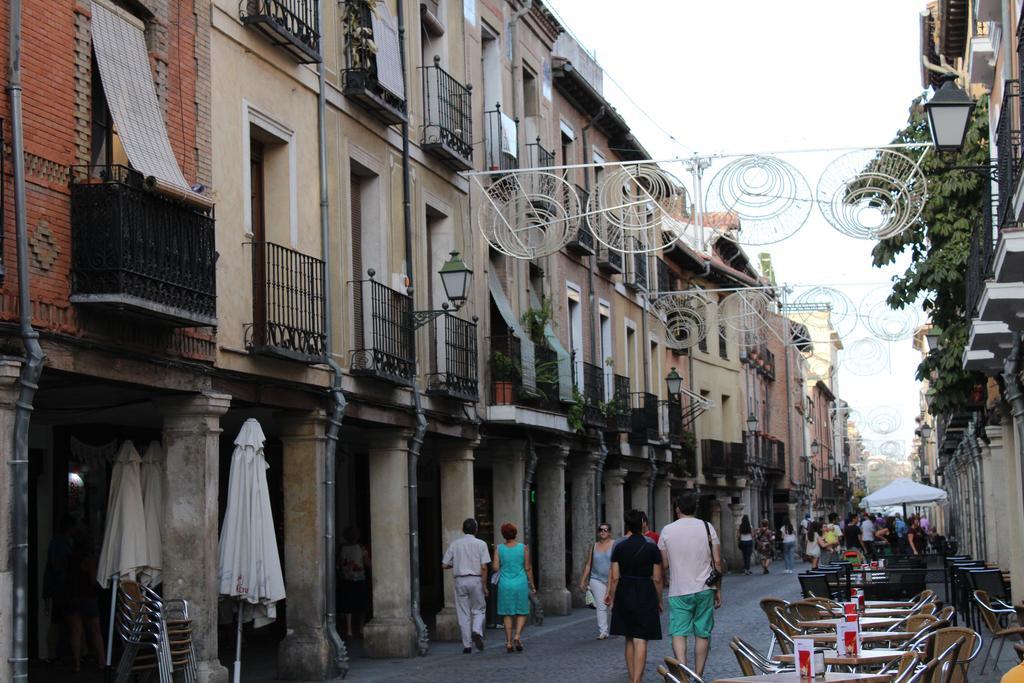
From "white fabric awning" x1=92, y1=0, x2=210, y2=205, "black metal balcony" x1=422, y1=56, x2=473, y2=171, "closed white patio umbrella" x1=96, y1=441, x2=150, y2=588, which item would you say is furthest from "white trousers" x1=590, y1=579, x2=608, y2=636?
"white fabric awning" x1=92, y1=0, x2=210, y2=205

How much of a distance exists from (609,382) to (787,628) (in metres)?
19.3

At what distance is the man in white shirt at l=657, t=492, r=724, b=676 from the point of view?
12.8m

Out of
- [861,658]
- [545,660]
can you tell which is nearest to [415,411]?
[545,660]

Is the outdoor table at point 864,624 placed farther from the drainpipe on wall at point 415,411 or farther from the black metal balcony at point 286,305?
the drainpipe on wall at point 415,411

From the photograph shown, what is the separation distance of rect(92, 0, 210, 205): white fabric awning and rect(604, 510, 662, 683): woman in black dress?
4919mm

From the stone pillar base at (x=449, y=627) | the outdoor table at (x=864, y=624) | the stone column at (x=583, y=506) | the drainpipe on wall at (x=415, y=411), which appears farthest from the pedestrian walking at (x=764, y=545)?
the outdoor table at (x=864, y=624)

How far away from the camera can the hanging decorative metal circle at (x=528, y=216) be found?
17.8m

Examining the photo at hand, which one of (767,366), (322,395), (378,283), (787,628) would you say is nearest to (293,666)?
(322,395)

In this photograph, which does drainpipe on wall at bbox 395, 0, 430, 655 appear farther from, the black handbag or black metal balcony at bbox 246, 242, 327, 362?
the black handbag

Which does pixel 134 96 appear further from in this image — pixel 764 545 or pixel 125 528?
pixel 764 545

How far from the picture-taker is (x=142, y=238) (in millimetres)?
11320

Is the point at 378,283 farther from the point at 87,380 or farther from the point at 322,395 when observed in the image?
the point at 87,380

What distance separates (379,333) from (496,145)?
665 cm

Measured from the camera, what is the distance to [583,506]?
28.0m
